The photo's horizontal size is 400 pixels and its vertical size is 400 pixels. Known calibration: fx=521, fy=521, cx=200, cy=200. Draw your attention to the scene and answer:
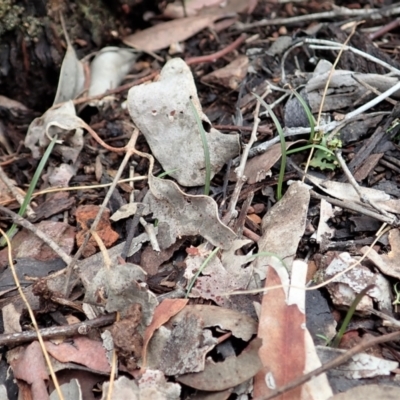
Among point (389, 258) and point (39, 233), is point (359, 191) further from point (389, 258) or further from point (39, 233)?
point (39, 233)

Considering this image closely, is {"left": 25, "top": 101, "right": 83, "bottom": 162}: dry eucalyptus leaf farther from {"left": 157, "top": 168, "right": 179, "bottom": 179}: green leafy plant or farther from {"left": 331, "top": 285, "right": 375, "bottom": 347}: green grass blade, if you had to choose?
{"left": 331, "top": 285, "right": 375, "bottom": 347}: green grass blade

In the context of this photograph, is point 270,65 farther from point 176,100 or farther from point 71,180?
point 71,180

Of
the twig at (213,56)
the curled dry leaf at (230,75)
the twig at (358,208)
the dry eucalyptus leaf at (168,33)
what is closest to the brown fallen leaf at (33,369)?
the twig at (358,208)

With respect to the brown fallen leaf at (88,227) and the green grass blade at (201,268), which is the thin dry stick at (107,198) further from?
the green grass blade at (201,268)

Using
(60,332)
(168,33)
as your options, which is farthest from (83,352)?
(168,33)

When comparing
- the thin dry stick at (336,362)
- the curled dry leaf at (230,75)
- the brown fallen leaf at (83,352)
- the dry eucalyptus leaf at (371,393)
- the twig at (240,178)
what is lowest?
the dry eucalyptus leaf at (371,393)

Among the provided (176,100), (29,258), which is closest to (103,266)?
(29,258)
